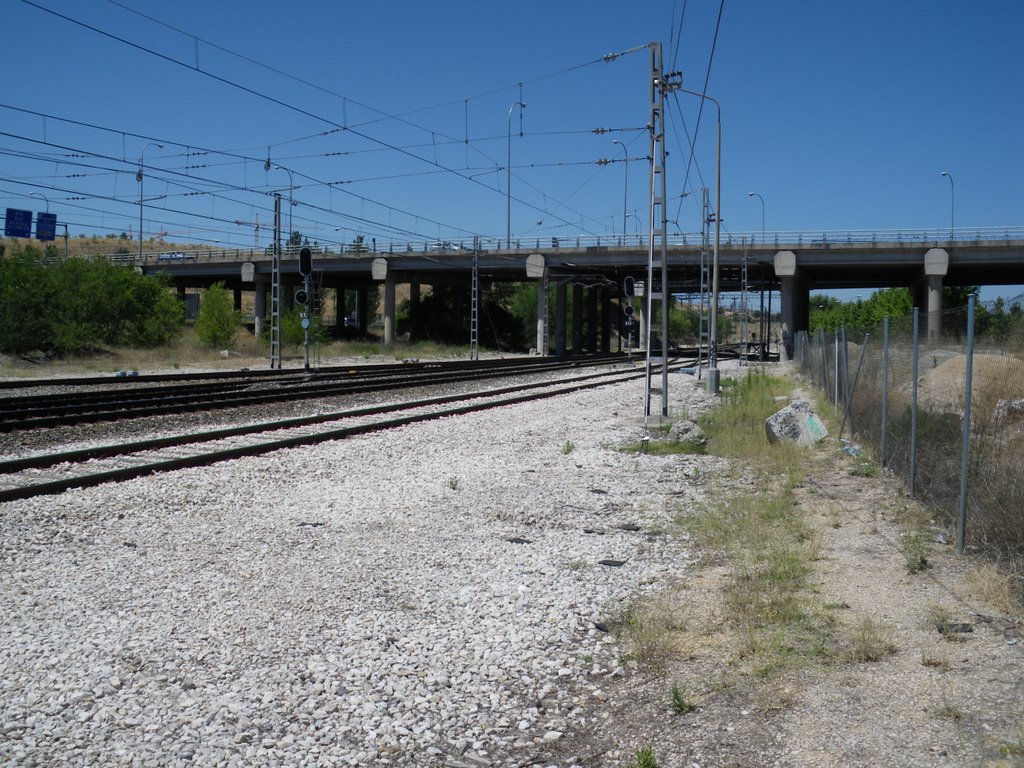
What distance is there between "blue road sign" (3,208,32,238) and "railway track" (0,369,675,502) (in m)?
52.8

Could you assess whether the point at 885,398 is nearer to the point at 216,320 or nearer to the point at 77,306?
Result: the point at 77,306

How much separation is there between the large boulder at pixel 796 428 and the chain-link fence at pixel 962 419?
1792mm

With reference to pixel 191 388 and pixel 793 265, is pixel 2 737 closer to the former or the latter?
pixel 191 388

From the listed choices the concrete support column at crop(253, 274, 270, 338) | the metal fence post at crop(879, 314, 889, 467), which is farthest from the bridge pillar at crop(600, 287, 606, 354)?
the metal fence post at crop(879, 314, 889, 467)

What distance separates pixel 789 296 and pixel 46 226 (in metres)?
52.8

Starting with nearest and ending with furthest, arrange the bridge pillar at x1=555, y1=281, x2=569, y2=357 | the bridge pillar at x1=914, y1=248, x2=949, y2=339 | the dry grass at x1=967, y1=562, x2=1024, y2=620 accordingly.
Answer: the dry grass at x1=967, y1=562, x2=1024, y2=620
the bridge pillar at x1=914, y1=248, x2=949, y2=339
the bridge pillar at x1=555, y1=281, x2=569, y2=357

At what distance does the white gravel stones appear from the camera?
194 inches

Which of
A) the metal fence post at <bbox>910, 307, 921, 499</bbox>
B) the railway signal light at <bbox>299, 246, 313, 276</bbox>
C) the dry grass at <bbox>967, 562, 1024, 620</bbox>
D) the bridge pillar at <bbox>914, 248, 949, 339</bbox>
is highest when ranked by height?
the bridge pillar at <bbox>914, 248, 949, 339</bbox>

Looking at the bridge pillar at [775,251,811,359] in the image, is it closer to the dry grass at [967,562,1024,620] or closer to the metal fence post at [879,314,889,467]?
the metal fence post at [879,314,889,467]

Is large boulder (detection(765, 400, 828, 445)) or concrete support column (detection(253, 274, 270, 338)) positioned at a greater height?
concrete support column (detection(253, 274, 270, 338))

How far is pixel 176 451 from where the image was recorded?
1433cm

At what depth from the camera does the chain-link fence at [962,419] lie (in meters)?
7.71

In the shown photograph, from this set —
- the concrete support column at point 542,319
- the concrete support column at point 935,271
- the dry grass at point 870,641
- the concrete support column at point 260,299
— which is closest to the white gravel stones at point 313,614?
the dry grass at point 870,641

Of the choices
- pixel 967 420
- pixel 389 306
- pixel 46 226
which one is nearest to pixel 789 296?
pixel 389 306
